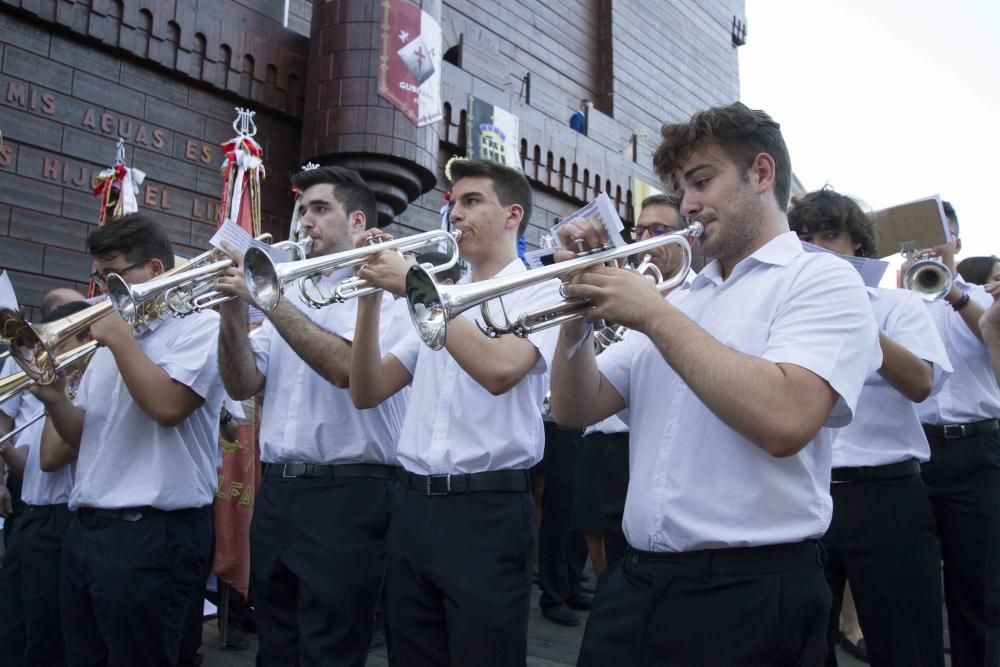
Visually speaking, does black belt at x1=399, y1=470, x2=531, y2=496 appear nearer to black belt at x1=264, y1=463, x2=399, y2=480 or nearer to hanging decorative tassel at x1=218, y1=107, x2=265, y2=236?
black belt at x1=264, y1=463, x2=399, y2=480

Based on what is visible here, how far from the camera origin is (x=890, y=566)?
289 centimetres

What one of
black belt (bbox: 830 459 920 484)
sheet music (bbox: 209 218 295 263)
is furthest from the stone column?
black belt (bbox: 830 459 920 484)

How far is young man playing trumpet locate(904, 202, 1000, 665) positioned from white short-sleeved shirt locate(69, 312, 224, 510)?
313 cm

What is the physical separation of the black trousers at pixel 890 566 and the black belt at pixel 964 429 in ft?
2.43

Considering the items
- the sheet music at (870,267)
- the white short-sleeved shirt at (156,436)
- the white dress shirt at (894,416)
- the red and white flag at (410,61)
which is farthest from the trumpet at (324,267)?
the red and white flag at (410,61)

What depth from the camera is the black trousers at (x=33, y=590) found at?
3395 millimetres

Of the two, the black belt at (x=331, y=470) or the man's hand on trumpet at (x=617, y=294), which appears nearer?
the man's hand on trumpet at (x=617, y=294)

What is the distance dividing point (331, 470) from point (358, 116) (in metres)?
5.90

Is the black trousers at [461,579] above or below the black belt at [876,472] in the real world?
below

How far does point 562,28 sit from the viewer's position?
13875 mm

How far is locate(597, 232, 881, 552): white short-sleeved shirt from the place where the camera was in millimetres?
1824

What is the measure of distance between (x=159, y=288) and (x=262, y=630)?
1.39 metres

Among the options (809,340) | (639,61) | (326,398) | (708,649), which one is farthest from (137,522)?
(639,61)

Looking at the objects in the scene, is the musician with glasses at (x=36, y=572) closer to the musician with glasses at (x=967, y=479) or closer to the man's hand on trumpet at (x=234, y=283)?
the man's hand on trumpet at (x=234, y=283)
